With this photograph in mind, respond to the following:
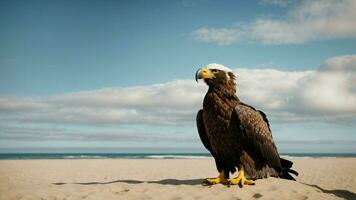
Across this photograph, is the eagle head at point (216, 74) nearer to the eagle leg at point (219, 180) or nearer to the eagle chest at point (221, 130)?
the eagle chest at point (221, 130)

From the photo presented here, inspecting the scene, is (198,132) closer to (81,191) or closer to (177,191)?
(177,191)

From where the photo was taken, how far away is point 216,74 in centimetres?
814

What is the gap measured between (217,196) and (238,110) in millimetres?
1812

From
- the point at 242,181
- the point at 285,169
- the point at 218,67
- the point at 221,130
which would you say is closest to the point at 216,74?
the point at 218,67

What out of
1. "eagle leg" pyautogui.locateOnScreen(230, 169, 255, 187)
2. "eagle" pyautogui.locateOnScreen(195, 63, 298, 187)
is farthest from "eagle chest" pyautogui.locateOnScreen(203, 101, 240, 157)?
"eagle leg" pyautogui.locateOnScreen(230, 169, 255, 187)

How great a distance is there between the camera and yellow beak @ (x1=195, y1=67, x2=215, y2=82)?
7.95 m

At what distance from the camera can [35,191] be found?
8.81 metres

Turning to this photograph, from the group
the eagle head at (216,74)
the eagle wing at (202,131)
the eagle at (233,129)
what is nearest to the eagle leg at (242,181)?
the eagle at (233,129)

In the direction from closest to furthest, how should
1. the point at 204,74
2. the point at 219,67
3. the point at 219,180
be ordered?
1. the point at 204,74
2. the point at 219,67
3. the point at 219,180

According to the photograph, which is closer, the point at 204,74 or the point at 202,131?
the point at 204,74

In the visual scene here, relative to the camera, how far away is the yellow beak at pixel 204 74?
7.95m

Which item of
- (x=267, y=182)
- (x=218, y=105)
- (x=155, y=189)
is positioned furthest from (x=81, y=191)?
(x=267, y=182)

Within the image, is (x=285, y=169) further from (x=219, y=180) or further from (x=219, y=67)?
(x=219, y=67)

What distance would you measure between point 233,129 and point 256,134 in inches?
20.7
